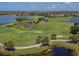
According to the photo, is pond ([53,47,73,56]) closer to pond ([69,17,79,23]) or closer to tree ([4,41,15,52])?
pond ([69,17,79,23])

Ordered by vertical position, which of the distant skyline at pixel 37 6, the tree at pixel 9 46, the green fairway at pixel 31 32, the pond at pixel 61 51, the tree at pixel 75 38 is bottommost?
the pond at pixel 61 51

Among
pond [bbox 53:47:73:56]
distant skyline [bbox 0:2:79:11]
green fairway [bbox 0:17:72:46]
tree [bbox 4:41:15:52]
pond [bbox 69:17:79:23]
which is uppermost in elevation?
distant skyline [bbox 0:2:79:11]

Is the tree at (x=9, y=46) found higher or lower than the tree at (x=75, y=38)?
lower

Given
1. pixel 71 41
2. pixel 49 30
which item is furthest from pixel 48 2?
pixel 71 41

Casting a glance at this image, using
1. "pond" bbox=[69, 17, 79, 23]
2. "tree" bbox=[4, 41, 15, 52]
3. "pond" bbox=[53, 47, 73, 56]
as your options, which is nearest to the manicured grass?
"pond" bbox=[53, 47, 73, 56]

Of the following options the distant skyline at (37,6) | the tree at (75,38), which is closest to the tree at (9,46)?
the distant skyline at (37,6)

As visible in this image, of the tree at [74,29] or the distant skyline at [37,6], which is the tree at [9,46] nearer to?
the distant skyline at [37,6]

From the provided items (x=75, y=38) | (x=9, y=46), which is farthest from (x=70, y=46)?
(x=9, y=46)

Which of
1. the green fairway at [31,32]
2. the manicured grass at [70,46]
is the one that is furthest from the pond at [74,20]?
the manicured grass at [70,46]

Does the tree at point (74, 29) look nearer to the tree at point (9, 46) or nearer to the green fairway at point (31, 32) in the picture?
the green fairway at point (31, 32)
